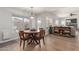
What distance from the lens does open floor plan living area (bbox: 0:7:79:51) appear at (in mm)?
2408

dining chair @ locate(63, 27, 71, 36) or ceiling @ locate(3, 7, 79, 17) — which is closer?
ceiling @ locate(3, 7, 79, 17)

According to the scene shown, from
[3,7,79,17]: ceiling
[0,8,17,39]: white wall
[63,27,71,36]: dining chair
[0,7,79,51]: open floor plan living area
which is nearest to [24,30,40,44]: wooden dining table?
[0,7,79,51]: open floor plan living area

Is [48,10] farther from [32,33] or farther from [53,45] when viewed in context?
[53,45]

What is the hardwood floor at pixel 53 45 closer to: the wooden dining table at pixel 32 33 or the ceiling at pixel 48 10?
the wooden dining table at pixel 32 33

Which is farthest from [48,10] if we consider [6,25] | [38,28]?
[6,25]

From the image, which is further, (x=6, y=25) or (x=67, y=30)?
(x=67, y=30)

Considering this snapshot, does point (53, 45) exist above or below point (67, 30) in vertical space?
below

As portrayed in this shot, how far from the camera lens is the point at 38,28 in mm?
2473

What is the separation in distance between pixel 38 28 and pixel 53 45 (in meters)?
0.59

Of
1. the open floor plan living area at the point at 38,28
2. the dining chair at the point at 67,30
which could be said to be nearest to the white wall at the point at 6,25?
the open floor plan living area at the point at 38,28

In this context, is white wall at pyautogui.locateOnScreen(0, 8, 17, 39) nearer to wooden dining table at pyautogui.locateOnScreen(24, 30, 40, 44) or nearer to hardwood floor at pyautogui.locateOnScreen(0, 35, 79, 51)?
hardwood floor at pyautogui.locateOnScreen(0, 35, 79, 51)

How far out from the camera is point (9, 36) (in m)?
2.43

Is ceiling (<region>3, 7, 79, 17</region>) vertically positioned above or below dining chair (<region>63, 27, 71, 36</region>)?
above
